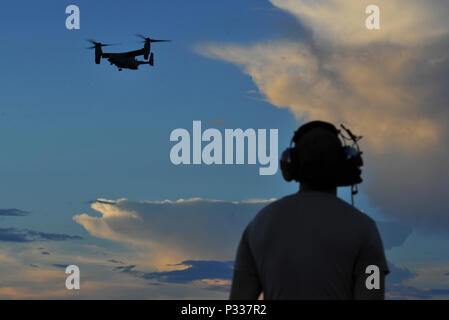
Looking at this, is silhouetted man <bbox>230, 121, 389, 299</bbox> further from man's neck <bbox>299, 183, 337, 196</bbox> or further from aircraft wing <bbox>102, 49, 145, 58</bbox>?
aircraft wing <bbox>102, 49, 145, 58</bbox>

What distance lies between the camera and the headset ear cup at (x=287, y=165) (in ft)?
19.2

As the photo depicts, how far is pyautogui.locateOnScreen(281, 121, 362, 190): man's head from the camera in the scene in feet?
18.3

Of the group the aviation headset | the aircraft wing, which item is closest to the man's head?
the aviation headset

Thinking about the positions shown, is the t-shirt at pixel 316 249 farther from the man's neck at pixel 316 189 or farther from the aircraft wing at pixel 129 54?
the aircraft wing at pixel 129 54

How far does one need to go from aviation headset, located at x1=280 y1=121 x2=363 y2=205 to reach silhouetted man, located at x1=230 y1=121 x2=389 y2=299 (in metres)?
0.01

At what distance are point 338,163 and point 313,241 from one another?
2.92 feet

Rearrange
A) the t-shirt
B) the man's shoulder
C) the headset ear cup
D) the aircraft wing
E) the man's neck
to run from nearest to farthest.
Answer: the t-shirt
the man's shoulder
the man's neck
the headset ear cup
the aircraft wing

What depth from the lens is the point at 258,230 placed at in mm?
5645

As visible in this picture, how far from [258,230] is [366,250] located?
109cm

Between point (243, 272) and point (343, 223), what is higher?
point (343, 223)

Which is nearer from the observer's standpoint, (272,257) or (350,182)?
(272,257)
